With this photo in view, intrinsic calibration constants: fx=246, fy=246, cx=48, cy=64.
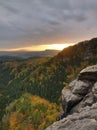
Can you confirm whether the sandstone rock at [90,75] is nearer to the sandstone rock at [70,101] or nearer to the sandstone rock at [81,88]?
the sandstone rock at [81,88]

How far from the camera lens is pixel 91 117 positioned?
86.0ft

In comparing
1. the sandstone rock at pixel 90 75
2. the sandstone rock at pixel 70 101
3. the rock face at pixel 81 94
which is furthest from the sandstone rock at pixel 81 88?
the sandstone rock at pixel 90 75

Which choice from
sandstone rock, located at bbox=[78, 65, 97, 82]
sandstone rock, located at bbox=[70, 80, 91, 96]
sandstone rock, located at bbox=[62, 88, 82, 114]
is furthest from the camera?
sandstone rock, located at bbox=[78, 65, 97, 82]

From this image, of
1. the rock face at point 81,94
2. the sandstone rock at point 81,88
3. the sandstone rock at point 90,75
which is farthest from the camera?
the sandstone rock at point 90,75

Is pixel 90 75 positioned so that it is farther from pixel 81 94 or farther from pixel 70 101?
pixel 70 101

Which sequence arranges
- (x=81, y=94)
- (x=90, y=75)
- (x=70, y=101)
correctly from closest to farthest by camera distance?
(x=70, y=101) < (x=81, y=94) < (x=90, y=75)

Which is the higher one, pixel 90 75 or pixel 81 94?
pixel 90 75

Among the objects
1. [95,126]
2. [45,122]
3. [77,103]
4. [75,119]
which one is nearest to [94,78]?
[77,103]

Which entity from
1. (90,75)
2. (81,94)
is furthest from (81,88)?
(90,75)

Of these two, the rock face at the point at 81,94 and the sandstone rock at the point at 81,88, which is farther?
the sandstone rock at the point at 81,88

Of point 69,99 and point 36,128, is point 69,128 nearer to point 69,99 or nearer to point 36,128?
point 69,99

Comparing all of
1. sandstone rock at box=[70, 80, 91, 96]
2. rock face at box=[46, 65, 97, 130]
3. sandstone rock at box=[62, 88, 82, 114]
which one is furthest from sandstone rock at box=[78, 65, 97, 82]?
sandstone rock at box=[62, 88, 82, 114]

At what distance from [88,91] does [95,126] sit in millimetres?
27654

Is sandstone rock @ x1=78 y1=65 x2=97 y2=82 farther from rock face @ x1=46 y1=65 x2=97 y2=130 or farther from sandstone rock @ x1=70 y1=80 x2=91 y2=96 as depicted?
sandstone rock @ x1=70 y1=80 x2=91 y2=96
